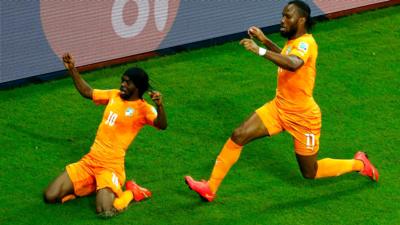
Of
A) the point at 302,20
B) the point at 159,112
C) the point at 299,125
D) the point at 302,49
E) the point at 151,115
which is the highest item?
the point at 302,20

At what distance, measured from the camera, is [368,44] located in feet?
46.1

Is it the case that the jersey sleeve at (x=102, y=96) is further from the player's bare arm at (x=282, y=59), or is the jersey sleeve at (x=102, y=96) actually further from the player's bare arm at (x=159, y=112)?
the player's bare arm at (x=282, y=59)

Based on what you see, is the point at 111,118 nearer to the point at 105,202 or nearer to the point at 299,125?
the point at 105,202

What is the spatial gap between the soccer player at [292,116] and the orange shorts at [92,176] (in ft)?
2.31

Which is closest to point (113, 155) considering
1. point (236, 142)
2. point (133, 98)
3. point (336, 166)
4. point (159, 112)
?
Result: point (133, 98)

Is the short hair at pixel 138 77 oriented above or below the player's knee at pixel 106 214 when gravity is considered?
above

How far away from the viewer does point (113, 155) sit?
10305mm

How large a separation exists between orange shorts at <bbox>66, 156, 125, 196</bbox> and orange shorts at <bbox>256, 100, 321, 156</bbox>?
157cm

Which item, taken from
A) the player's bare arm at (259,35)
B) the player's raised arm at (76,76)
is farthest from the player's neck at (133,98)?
the player's bare arm at (259,35)

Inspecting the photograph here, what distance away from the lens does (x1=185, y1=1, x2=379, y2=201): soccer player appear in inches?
392

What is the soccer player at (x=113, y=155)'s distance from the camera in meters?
10.2

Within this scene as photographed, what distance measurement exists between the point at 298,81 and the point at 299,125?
45 centimetres

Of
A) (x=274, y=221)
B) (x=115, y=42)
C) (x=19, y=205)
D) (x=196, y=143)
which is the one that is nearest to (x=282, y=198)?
(x=274, y=221)

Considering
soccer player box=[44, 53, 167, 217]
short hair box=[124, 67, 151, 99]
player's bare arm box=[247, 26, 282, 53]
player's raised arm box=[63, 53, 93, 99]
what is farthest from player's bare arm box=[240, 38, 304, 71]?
player's raised arm box=[63, 53, 93, 99]
